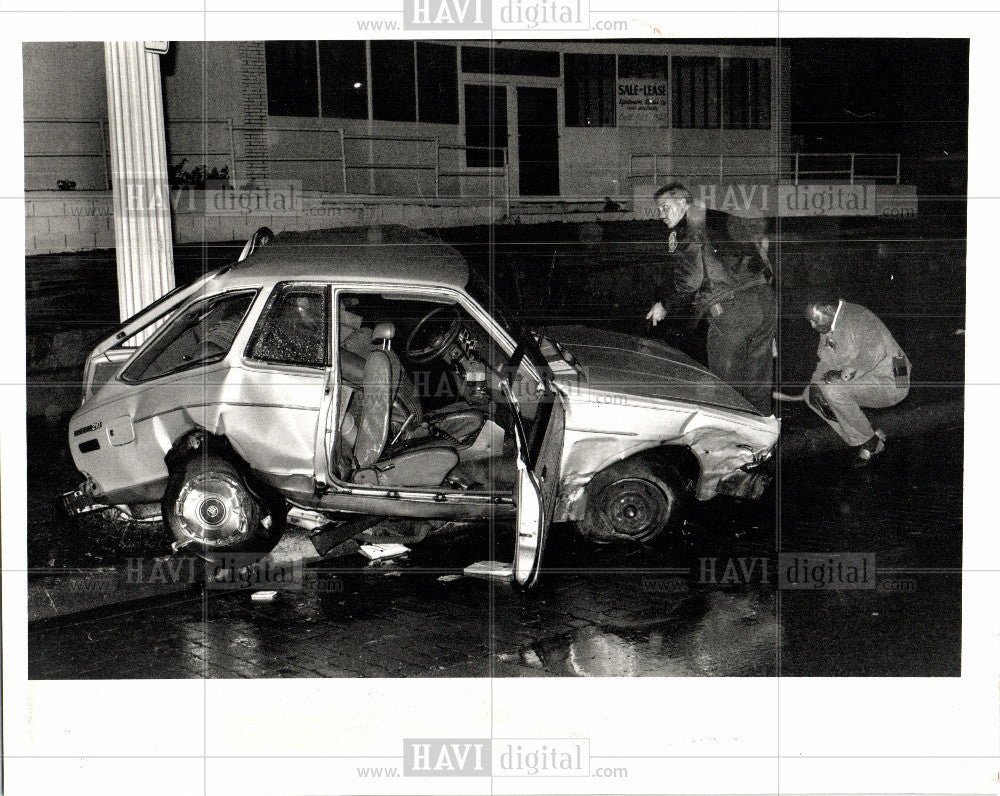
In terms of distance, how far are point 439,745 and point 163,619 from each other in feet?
4.79

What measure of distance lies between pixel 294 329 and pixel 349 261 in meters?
0.44

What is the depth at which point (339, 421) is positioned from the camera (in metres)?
4.84

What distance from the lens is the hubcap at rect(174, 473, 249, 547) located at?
4.77 m

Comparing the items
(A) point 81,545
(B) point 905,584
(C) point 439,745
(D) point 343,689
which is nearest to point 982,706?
(B) point 905,584

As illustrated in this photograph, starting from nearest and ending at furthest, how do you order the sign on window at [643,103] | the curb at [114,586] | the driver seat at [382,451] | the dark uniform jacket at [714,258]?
the curb at [114,586], the driver seat at [382,451], the dark uniform jacket at [714,258], the sign on window at [643,103]

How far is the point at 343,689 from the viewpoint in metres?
4.23

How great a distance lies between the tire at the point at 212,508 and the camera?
188 inches

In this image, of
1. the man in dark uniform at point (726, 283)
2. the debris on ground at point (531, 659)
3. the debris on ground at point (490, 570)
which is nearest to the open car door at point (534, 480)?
the debris on ground at point (531, 659)

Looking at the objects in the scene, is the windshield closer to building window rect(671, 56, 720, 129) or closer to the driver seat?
the driver seat

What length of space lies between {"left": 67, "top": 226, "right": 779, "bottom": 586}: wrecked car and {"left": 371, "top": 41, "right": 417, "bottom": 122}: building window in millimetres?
1016

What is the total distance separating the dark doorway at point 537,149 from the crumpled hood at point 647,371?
905 millimetres

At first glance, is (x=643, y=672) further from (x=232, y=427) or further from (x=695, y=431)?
(x=232, y=427)

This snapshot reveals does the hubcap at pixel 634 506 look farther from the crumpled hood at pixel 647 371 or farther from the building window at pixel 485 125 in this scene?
the building window at pixel 485 125

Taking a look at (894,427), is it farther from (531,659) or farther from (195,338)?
(195,338)
